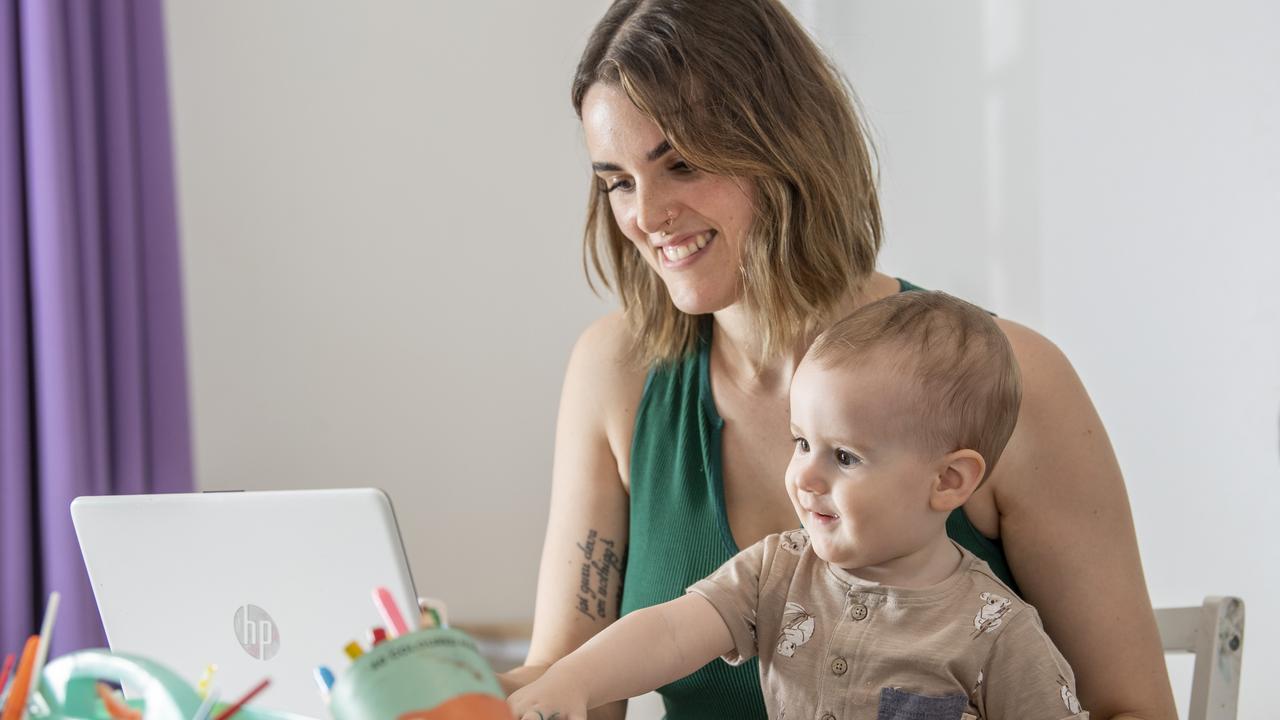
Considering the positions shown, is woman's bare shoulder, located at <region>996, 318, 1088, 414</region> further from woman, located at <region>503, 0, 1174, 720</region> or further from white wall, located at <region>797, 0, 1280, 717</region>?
white wall, located at <region>797, 0, 1280, 717</region>

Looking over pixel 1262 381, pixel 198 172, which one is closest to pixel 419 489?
pixel 198 172

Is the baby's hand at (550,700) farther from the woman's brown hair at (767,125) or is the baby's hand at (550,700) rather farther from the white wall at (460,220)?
the white wall at (460,220)

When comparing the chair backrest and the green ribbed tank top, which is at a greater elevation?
the green ribbed tank top

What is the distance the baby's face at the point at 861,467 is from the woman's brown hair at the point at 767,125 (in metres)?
0.35

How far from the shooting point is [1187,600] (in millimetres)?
2010

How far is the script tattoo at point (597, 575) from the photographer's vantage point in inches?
60.7

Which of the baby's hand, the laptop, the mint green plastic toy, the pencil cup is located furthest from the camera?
the laptop

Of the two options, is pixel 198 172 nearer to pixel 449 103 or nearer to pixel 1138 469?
pixel 449 103

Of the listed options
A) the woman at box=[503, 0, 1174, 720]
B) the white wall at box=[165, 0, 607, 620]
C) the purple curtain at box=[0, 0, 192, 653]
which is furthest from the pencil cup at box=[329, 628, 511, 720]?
the white wall at box=[165, 0, 607, 620]

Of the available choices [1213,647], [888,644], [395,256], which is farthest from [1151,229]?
[395,256]

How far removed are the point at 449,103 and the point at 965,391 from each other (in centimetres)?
214

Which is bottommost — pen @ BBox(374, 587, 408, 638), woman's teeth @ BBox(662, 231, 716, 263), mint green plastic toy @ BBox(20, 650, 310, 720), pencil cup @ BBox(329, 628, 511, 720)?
mint green plastic toy @ BBox(20, 650, 310, 720)

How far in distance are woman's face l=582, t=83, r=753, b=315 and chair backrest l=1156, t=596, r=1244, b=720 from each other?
0.62 metres

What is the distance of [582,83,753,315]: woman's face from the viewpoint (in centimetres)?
139
